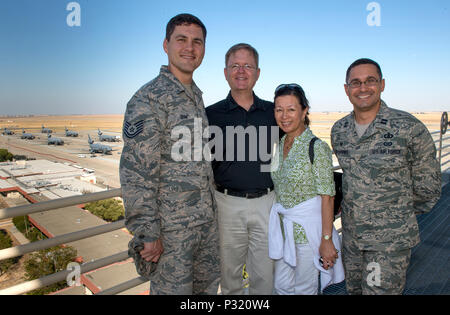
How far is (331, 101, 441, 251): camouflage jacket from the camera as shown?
188cm

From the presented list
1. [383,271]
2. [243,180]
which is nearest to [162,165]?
[243,180]

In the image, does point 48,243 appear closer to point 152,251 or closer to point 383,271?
point 152,251

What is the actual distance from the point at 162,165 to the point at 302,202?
3.40 ft

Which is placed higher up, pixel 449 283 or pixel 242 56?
pixel 242 56

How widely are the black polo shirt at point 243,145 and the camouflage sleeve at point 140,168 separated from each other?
0.77 m

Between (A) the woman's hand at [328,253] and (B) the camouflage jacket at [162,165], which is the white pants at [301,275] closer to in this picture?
(A) the woman's hand at [328,253]

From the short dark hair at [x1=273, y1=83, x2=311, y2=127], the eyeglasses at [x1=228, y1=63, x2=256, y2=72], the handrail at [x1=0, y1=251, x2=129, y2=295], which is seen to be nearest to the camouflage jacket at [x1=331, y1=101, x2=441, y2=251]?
the short dark hair at [x1=273, y1=83, x2=311, y2=127]

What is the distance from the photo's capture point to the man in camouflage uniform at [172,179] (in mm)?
1571

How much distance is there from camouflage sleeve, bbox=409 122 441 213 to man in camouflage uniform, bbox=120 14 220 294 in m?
1.46

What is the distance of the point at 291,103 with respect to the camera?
80.7 inches

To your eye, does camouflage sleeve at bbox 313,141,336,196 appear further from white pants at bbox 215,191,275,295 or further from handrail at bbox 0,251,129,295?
handrail at bbox 0,251,129,295

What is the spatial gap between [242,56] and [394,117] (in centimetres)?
127
